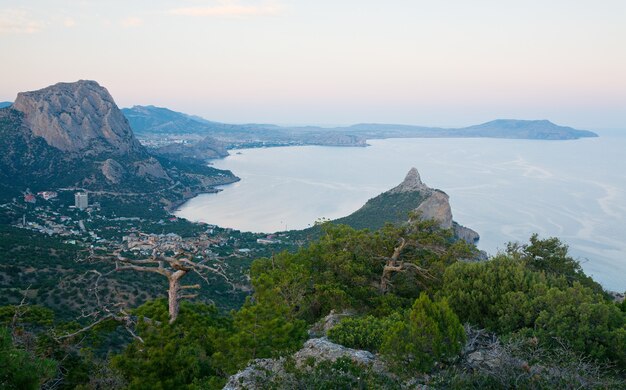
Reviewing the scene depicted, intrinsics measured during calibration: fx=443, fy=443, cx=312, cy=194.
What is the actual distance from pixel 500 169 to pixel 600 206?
41.8 meters

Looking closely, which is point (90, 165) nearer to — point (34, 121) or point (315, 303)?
point (34, 121)

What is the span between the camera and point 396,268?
1155cm

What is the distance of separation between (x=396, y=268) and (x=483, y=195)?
6825 cm

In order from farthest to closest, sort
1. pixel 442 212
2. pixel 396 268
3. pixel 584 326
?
pixel 442 212, pixel 396 268, pixel 584 326

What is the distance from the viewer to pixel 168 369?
23.4 ft

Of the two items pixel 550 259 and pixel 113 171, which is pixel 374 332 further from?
pixel 113 171

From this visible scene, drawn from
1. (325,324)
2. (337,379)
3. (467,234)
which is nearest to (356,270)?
(325,324)

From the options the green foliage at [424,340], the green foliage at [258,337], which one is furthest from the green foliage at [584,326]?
the green foliage at [258,337]

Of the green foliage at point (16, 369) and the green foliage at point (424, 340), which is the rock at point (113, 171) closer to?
the green foliage at point (16, 369)

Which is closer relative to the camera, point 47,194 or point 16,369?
point 16,369

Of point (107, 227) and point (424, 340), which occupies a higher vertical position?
point (424, 340)

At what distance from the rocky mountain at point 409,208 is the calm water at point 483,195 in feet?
14.3

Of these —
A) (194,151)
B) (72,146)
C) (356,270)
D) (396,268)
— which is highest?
(72,146)

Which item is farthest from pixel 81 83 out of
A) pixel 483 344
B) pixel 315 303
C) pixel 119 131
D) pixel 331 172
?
pixel 483 344
